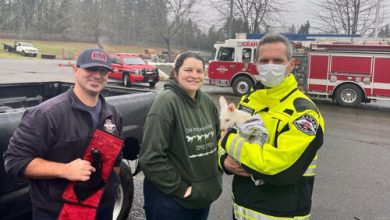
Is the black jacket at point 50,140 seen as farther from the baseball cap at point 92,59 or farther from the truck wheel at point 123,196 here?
the truck wheel at point 123,196

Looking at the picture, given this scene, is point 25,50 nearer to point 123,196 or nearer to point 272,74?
point 123,196

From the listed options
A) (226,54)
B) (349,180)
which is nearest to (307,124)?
(349,180)

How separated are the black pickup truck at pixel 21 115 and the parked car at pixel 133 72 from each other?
595 inches

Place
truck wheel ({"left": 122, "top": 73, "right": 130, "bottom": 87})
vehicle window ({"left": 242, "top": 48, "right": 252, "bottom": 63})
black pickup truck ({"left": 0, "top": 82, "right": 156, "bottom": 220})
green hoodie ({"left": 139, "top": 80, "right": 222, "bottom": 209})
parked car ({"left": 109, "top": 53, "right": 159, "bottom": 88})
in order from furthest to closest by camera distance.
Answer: truck wheel ({"left": 122, "top": 73, "right": 130, "bottom": 87}), parked car ({"left": 109, "top": 53, "right": 159, "bottom": 88}), vehicle window ({"left": 242, "top": 48, "right": 252, "bottom": 63}), black pickup truck ({"left": 0, "top": 82, "right": 156, "bottom": 220}), green hoodie ({"left": 139, "top": 80, "right": 222, "bottom": 209})

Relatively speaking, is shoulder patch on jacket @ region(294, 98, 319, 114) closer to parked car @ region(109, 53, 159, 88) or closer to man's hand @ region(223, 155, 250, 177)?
man's hand @ region(223, 155, 250, 177)

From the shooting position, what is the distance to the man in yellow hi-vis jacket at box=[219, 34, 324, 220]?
2050 millimetres

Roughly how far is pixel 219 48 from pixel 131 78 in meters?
5.15

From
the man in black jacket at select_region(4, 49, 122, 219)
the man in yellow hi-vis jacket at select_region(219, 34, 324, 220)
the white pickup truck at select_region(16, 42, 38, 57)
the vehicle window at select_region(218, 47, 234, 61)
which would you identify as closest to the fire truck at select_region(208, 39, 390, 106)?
the vehicle window at select_region(218, 47, 234, 61)

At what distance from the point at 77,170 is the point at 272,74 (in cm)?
122

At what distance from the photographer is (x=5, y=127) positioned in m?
2.54

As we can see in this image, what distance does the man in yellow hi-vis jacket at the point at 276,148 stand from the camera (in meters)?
2.05

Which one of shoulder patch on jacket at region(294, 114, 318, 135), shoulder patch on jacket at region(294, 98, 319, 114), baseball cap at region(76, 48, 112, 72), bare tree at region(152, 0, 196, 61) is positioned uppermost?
bare tree at region(152, 0, 196, 61)

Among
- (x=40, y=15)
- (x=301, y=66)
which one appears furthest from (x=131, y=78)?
(x=40, y=15)

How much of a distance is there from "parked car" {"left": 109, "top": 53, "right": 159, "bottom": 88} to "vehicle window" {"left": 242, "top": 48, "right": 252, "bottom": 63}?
5.35 metres
